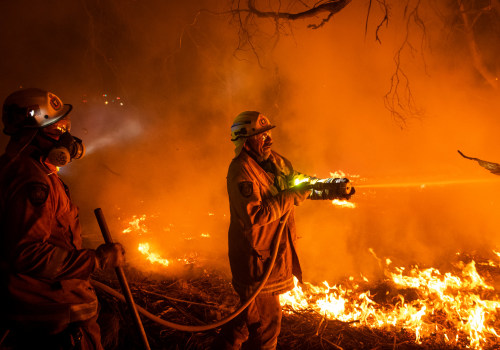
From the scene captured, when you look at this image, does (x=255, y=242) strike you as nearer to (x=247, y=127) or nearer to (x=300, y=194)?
(x=300, y=194)

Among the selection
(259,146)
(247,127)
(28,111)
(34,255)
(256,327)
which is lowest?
(256,327)

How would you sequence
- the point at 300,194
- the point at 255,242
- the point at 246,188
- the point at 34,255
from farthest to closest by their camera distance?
the point at 300,194
the point at 255,242
the point at 246,188
the point at 34,255

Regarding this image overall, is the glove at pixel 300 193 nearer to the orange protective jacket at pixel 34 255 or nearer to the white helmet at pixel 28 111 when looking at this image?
the orange protective jacket at pixel 34 255

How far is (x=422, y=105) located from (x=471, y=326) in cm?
711

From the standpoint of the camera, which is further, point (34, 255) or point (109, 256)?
point (109, 256)

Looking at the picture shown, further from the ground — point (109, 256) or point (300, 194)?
point (300, 194)

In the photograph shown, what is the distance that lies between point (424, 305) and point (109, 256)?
5.24 meters

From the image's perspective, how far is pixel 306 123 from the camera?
11867 millimetres

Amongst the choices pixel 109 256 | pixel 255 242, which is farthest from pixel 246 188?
pixel 109 256

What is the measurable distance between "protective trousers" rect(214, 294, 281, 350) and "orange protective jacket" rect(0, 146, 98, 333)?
1.56 meters

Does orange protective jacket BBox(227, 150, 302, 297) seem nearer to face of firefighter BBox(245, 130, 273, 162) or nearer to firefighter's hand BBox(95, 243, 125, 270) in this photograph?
face of firefighter BBox(245, 130, 273, 162)

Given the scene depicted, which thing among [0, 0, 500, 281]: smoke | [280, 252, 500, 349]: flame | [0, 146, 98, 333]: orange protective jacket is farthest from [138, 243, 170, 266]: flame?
[0, 146, 98, 333]: orange protective jacket

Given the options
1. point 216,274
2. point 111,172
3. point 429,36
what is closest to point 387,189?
point 429,36

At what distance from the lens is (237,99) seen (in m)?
13.1
